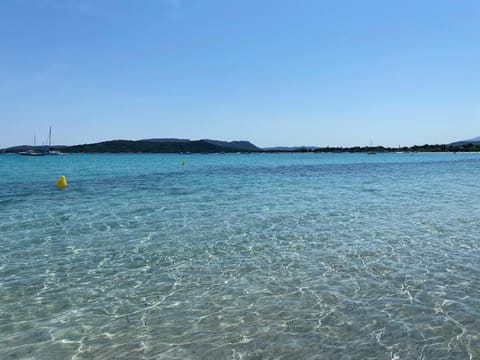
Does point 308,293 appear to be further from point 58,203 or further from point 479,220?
point 58,203

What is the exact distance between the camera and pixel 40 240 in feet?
42.9

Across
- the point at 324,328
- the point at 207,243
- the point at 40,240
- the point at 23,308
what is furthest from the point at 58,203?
the point at 324,328

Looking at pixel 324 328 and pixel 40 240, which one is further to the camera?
pixel 40 240

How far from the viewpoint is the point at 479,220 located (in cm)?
1586

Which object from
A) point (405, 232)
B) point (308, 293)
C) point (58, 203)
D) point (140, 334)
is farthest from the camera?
point (58, 203)

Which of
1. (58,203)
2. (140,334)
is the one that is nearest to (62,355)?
(140,334)

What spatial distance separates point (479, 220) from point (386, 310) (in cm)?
A: 1156

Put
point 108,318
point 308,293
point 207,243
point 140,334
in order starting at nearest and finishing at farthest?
1. point 140,334
2. point 108,318
3. point 308,293
4. point 207,243

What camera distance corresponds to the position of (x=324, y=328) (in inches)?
257

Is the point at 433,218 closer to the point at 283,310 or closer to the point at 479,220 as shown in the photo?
the point at 479,220

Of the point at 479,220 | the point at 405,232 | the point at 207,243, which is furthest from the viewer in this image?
the point at 479,220

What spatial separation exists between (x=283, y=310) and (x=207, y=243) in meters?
5.59

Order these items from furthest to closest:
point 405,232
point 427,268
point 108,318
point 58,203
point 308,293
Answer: point 58,203 → point 405,232 → point 427,268 → point 308,293 → point 108,318

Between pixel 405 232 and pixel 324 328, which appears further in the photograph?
pixel 405 232
